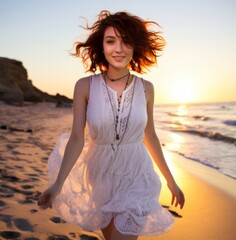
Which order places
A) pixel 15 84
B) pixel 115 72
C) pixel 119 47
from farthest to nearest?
pixel 15 84, pixel 115 72, pixel 119 47

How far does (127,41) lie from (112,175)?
98 centimetres

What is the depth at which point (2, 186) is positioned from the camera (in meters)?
4.29

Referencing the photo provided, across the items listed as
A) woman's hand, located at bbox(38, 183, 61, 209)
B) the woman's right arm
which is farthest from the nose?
woman's hand, located at bbox(38, 183, 61, 209)

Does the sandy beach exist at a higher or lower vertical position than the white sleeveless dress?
lower

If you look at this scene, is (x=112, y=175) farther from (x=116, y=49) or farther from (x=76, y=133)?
(x=116, y=49)

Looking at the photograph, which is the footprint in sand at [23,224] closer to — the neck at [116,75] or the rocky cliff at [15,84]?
the neck at [116,75]

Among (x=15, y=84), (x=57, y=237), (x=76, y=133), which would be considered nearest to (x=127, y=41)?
(x=76, y=133)

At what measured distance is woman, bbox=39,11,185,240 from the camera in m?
2.18

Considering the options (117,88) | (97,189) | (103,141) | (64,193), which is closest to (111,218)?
(97,189)

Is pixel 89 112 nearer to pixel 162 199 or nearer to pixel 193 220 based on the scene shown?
pixel 193 220

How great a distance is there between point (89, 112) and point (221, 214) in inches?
124

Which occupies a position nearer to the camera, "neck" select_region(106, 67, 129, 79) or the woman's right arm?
the woman's right arm

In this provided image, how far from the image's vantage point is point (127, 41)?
2262 mm

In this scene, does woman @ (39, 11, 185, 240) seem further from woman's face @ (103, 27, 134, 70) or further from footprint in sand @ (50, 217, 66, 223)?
footprint in sand @ (50, 217, 66, 223)
